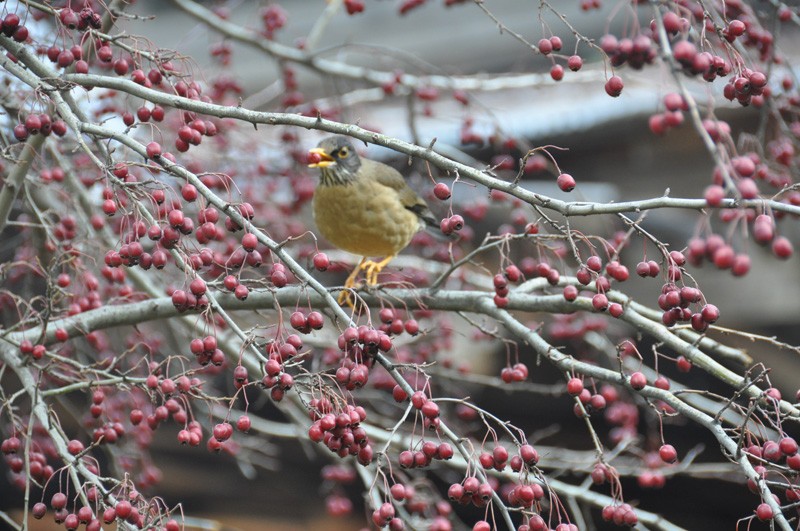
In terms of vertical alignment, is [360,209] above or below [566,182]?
below

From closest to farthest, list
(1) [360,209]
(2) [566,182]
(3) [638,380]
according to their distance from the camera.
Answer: (2) [566,182], (3) [638,380], (1) [360,209]

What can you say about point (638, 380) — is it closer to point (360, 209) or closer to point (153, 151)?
point (153, 151)

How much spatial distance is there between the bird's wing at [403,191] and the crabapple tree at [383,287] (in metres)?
0.15

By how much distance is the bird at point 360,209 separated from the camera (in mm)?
4039

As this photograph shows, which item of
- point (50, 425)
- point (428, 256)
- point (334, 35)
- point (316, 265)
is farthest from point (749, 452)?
point (334, 35)

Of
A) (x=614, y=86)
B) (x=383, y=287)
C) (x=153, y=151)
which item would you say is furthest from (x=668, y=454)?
(x=153, y=151)

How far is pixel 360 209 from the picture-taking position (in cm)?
403

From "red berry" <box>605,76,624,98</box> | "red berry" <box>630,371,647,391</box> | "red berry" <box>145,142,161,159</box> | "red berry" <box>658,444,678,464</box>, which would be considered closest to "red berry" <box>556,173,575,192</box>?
"red berry" <box>605,76,624,98</box>

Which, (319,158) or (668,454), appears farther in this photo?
(319,158)

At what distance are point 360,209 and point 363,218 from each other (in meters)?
0.04

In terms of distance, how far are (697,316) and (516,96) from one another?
3.92 m

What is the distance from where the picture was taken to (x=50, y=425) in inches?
97.0

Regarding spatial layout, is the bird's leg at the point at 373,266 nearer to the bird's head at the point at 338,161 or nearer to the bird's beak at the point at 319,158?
the bird's head at the point at 338,161

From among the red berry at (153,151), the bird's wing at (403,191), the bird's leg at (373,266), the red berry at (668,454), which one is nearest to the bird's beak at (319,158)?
the bird's wing at (403,191)
